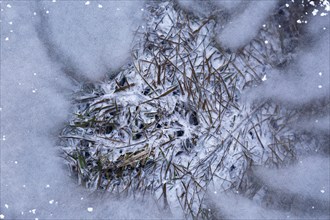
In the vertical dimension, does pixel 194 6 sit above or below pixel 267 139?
above

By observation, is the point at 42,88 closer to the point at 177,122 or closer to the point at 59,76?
the point at 59,76

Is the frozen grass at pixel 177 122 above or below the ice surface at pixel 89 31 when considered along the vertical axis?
below

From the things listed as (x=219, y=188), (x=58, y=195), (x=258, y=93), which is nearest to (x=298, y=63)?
(x=258, y=93)

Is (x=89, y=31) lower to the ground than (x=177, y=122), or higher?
higher

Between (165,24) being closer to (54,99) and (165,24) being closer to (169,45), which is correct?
(169,45)

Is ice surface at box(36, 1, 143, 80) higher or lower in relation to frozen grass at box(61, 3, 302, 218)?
higher

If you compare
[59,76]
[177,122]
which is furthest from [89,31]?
[177,122]

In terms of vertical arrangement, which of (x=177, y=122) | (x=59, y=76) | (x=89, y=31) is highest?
(x=89, y=31)

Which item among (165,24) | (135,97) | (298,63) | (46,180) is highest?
(165,24)
